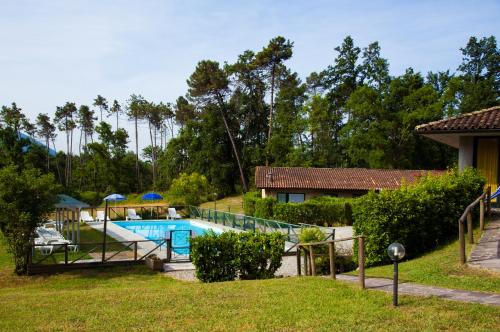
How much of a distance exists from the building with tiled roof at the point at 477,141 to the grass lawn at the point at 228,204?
96.0 ft

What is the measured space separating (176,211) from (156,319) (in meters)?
30.6

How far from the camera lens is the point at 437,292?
282 inches

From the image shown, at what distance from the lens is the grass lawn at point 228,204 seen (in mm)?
43919

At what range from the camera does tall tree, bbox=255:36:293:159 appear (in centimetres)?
5094

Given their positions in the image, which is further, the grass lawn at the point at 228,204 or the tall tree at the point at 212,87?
the tall tree at the point at 212,87

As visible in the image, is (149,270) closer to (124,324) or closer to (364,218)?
(364,218)

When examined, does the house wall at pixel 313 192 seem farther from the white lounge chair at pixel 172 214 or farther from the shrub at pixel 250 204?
the white lounge chair at pixel 172 214

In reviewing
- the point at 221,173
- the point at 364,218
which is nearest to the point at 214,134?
the point at 221,173

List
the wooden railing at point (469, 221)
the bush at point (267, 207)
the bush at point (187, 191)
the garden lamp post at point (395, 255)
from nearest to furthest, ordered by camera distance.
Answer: the garden lamp post at point (395, 255)
the wooden railing at point (469, 221)
the bush at point (267, 207)
the bush at point (187, 191)

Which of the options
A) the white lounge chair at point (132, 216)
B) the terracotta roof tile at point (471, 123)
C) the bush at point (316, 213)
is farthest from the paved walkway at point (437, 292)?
the white lounge chair at point (132, 216)

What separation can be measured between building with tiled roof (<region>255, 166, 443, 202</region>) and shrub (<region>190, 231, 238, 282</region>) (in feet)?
77.7

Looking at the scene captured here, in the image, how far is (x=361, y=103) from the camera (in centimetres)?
4512

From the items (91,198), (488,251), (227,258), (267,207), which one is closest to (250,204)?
(267,207)

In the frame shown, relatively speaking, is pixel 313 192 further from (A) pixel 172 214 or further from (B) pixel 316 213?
(A) pixel 172 214
